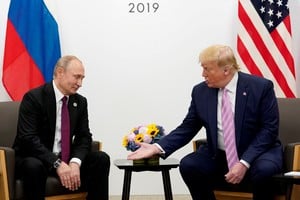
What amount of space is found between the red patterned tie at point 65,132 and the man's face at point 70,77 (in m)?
0.09

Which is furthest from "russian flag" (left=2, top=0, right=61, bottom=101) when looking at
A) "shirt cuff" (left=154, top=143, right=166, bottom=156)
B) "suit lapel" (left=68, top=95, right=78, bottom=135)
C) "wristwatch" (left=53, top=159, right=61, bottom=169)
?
"shirt cuff" (left=154, top=143, right=166, bottom=156)

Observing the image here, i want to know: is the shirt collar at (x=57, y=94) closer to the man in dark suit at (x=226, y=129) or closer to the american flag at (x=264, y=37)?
the man in dark suit at (x=226, y=129)

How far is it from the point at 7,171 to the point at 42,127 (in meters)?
0.50

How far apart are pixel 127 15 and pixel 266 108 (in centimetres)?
206

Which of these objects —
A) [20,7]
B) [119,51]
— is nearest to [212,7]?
[119,51]

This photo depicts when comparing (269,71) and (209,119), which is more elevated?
(269,71)

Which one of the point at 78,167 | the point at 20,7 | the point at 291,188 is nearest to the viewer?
the point at 291,188

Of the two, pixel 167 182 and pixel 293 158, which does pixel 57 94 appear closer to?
pixel 167 182

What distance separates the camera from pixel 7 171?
3.83 meters

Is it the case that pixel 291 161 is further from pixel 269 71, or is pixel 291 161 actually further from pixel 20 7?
pixel 20 7

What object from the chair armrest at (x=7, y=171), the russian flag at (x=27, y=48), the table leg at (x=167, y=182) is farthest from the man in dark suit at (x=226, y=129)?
the russian flag at (x=27, y=48)

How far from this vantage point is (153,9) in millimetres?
5590

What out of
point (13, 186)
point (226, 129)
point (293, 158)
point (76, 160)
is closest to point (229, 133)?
point (226, 129)

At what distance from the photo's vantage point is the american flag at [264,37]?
5352 mm
